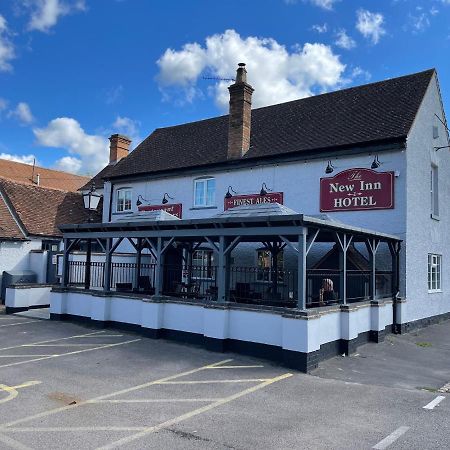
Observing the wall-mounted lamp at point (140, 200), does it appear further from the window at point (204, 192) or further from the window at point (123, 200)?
the window at point (204, 192)

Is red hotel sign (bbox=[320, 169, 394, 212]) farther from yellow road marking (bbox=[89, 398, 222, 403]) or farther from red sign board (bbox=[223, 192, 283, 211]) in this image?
yellow road marking (bbox=[89, 398, 222, 403])

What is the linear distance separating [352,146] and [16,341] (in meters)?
12.2

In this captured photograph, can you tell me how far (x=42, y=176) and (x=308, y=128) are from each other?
40.1 m

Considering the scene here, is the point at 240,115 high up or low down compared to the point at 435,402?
up

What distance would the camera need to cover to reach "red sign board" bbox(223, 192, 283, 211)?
1748cm

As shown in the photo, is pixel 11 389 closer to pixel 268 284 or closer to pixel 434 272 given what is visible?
pixel 268 284

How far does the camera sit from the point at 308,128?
18.5 metres

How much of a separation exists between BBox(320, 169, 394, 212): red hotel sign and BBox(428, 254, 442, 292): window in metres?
3.65

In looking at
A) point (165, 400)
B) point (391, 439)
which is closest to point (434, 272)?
point (391, 439)

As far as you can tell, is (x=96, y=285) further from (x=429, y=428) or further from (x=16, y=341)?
(x=429, y=428)

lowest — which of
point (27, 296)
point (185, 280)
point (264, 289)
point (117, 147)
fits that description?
point (27, 296)

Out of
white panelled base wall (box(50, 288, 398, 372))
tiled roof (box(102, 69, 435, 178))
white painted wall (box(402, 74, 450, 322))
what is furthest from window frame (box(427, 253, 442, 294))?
tiled roof (box(102, 69, 435, 178))

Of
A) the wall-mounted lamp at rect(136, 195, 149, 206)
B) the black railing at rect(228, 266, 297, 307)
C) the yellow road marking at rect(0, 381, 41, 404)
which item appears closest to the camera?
the yellow road marking at rect(0, 381, 41, 404)

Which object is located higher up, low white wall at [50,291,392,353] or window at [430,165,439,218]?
window at [430,165,439,218]
